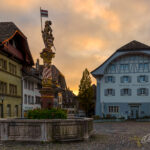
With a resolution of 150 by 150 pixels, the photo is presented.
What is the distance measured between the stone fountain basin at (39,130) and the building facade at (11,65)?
61.0 ft

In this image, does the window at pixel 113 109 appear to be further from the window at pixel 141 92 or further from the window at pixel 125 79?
the window at pixel 125 79

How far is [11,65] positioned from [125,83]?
63.7 ft

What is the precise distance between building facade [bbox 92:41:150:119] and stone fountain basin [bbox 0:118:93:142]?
34.0 meters

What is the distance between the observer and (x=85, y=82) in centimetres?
6134

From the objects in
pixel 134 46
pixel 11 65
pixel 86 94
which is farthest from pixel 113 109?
pixel 11 65

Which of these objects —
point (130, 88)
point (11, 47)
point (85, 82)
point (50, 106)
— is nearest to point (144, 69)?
point (130, 88)

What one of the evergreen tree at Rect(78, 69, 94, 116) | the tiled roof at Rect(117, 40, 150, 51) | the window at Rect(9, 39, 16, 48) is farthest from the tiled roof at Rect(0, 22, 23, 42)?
the evergreen tree at Rect(78, 69, 94, 116)

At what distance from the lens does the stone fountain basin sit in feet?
45.3

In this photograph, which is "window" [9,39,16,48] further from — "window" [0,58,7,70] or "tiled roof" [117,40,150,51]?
"tiled roof" [117,40,150,51]

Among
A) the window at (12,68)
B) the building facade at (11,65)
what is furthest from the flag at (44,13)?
the window at (12,68)

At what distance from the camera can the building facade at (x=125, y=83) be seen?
47750mm

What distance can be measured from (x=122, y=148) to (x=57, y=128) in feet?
10.5

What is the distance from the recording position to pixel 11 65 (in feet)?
128

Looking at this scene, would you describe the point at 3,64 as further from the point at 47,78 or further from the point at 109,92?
the point at 47,78
